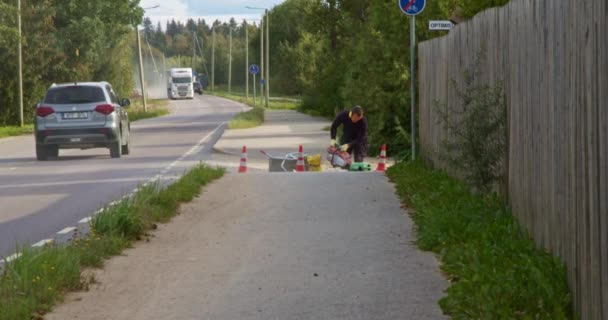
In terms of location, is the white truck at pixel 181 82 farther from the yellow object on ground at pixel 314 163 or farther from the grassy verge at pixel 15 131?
the yellow object on ground at pixel 314 163

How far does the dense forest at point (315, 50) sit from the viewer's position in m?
29.5

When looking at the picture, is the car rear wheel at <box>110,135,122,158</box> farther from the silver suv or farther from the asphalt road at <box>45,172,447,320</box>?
the asphalt road at <box>45,172,447,320</box>

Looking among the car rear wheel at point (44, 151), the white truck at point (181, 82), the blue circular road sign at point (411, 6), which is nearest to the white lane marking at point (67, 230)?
the blue circular road sign at point (411, 6)

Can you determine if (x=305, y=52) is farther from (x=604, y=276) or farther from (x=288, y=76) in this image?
(x=604, y=276)

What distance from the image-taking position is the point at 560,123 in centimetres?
800

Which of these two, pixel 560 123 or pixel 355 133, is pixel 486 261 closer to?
pixel 560 123

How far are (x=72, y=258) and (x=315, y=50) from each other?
78.7 meters

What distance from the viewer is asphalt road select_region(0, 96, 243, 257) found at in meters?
13.4

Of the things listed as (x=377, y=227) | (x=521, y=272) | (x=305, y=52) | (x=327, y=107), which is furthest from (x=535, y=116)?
(x=305, y=52)

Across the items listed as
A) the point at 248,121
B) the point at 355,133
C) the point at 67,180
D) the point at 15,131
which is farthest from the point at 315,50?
the point at 67,180

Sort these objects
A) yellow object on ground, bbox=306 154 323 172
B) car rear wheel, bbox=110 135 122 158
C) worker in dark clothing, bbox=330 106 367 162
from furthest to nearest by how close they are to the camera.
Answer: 1. car rear wheel, bbox=110 135 122 158
2. worker in dark clothing, bbox=330 106 367 162
3. yellow object on ground, bbox=306 154 323 172

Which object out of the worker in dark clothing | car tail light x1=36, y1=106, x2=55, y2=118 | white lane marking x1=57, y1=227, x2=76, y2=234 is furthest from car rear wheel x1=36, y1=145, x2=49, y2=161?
white lane marking x1=57, y1=227, x2=76, y2=234

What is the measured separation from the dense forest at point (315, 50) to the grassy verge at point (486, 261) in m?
11.7

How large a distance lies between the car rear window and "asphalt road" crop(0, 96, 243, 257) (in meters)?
1.28
